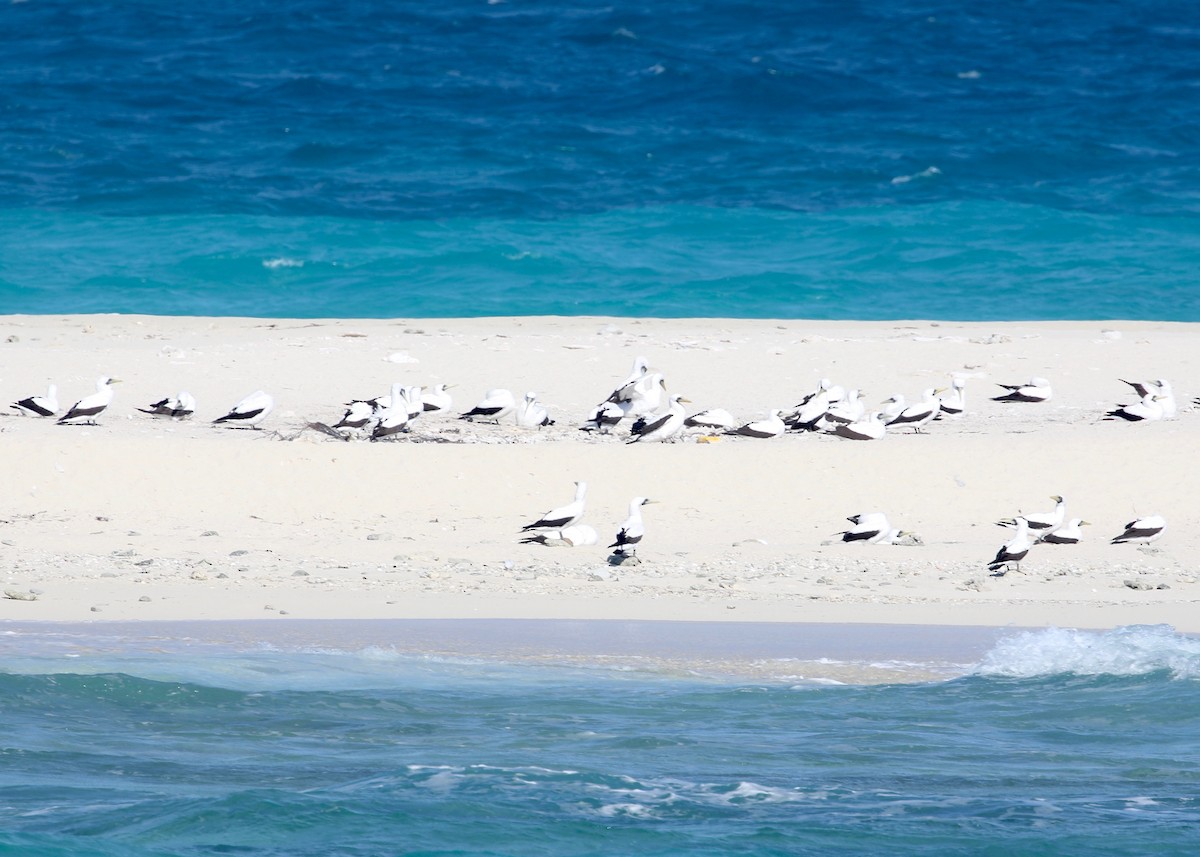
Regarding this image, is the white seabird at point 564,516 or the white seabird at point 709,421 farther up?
the white seabird at point 709,421

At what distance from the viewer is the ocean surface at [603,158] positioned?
84.4ft

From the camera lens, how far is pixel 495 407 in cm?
1226

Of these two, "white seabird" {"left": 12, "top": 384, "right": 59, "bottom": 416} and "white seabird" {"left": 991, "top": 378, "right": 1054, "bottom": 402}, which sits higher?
"white seabird" {"left": 991, "top": 378, "right": 1054, "bottom": 402}

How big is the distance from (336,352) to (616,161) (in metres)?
17.5

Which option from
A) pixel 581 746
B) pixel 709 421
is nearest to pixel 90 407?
pixel 709 421

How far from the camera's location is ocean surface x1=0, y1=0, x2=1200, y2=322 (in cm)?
2573

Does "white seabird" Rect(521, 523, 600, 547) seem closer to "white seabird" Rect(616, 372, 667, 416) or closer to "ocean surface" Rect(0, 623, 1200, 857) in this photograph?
"ocean surface" Rect(0, 623, 1200, 857)

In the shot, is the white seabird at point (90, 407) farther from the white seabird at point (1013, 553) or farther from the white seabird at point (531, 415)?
the white seabird at point (1013, 553)

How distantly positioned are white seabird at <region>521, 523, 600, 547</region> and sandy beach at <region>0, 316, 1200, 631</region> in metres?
0.06

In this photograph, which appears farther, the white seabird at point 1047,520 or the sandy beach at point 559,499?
the white seabird at point 1047,520

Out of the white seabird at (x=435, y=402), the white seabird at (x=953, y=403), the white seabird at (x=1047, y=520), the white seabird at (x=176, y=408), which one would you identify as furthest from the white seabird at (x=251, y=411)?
the white seabird at (x=1047, y=520)

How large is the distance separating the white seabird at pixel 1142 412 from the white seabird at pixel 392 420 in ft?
17.3

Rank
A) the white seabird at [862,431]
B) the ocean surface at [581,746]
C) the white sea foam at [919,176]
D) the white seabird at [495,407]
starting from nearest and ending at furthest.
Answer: the ocean surface at [581,746] → the white seabird at [862,431] → the white seabird at [495,407] → the white sea foam at [919,176]

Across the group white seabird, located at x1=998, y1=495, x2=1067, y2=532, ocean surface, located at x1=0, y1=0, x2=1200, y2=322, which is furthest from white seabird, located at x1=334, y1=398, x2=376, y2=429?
ocean surface, located at x1=0, y1=0, x2=1200, y2=322
